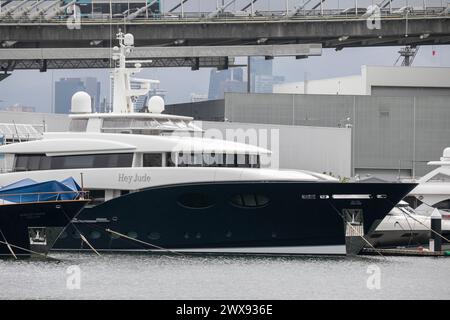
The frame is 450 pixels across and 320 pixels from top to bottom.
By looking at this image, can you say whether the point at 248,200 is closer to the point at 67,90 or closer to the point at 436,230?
the point at 436,230

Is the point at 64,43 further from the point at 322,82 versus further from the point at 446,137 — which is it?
the point at 446,137

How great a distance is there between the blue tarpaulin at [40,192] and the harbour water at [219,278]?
236cm

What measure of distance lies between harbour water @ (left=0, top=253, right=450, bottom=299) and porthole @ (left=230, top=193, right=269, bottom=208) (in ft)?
6.81

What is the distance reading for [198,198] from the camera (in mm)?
48375

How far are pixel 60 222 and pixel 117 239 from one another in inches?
126

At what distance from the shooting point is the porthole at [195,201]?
4822 centimetres

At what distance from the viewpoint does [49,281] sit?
41000 mm

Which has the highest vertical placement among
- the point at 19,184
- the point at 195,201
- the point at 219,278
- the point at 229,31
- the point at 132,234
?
the point at 229,31

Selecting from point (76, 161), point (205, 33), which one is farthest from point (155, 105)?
point (205, 33)

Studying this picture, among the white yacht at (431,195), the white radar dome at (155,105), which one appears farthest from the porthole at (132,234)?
the white yacht at (431,195)

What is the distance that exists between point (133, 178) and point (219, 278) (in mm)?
8249

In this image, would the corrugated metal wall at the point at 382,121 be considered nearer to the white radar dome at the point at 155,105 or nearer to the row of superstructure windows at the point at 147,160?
the white radar dome at the point at 155,105

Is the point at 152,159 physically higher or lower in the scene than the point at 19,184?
higher
